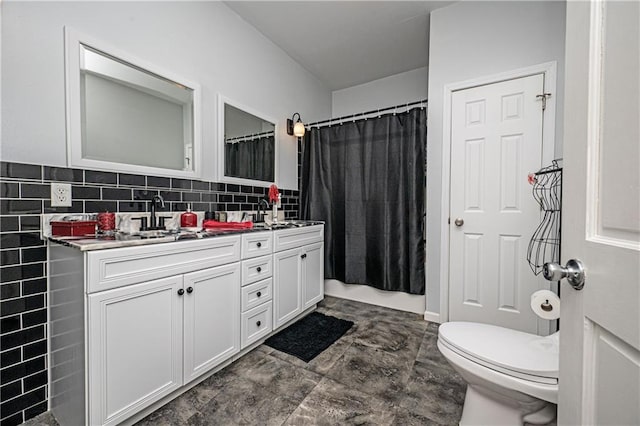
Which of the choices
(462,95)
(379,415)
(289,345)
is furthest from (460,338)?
(462,95)

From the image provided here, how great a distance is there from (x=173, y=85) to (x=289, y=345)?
198 cm

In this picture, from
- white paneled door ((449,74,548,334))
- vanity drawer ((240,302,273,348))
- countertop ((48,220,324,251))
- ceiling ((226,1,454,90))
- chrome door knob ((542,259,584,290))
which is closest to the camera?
chrome door knob ((542,259,584,290))

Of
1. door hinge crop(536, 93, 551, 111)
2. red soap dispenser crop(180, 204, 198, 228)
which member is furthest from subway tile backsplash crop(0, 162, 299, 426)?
door hinge crop(536, 93, 551, 111)

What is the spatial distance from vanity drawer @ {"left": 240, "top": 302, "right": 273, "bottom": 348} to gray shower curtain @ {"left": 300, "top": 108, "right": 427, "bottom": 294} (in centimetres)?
110

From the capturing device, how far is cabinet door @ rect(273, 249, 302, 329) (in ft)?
6.72

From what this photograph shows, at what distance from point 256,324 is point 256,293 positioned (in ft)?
0.69

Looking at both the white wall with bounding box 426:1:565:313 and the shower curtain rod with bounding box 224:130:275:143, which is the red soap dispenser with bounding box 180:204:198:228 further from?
the white wall with bounding box 426:1:565:313

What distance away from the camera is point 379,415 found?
1.33 meters

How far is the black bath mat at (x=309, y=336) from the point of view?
1.90 m

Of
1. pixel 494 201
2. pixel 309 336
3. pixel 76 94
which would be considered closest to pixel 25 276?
pixel 76 94

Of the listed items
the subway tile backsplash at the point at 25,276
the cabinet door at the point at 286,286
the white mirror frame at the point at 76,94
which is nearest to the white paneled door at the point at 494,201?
the cabinet door at the point at 286,286

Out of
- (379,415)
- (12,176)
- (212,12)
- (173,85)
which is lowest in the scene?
(379,415)

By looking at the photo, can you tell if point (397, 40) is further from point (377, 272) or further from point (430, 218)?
point (377, 272)

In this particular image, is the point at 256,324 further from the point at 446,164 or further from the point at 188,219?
the point at 446,164
